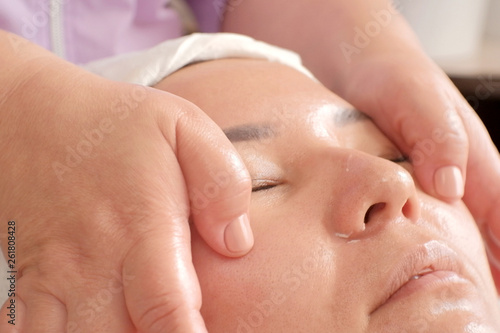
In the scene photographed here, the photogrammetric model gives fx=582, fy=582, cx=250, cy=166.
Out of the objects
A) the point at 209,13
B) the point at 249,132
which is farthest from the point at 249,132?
the point at 209,13

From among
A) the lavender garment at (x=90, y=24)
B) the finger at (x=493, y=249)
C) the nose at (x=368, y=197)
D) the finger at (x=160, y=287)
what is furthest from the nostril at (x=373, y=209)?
the lavender garment at (x=90, y=24)

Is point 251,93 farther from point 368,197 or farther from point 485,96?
point 485,96

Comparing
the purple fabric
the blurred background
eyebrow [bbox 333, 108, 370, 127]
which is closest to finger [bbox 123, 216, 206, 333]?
eyebrow [bbox 333, 108, 370, 127]

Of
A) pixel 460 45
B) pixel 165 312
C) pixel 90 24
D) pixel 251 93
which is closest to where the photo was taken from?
pixel 165 312

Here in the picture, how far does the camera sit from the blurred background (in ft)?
5.99

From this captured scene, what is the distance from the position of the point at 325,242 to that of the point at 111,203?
25 cm

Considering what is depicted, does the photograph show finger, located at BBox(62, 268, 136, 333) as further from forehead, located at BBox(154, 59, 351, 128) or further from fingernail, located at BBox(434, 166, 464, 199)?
fingernail, located at BBox(434, 166, 464, 199)

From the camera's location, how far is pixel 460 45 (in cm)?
198

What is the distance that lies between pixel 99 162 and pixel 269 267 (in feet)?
0.71

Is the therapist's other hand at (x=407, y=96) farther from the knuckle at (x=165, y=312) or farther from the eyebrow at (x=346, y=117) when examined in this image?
the knuckle at (x=165, y=312)

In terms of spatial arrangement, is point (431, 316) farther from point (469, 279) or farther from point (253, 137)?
point (253, 137)

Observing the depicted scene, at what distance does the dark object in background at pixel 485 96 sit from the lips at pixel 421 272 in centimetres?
125

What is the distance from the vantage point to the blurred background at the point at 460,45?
5.99 ft

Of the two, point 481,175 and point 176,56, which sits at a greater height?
point 176,56
